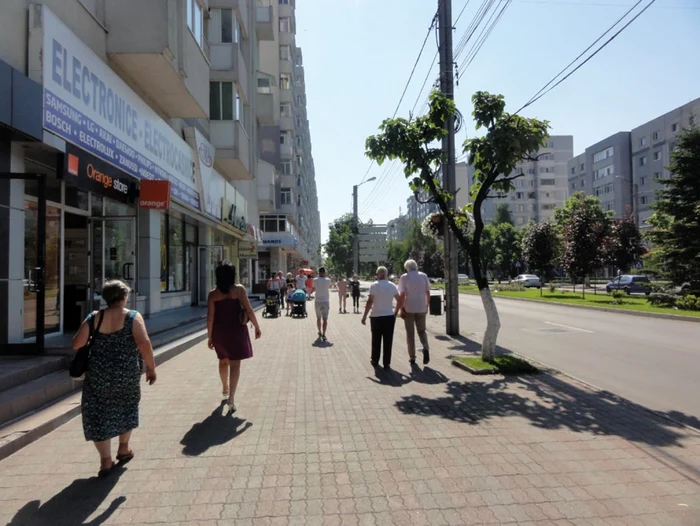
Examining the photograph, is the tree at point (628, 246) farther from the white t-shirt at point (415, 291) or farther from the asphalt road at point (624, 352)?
the white t-shirt at point (415, 291)

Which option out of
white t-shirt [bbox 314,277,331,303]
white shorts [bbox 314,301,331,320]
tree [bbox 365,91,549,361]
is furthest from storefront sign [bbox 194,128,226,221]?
tree [bbox 365,91,549,361]

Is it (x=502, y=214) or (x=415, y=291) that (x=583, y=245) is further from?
(x=502, y=214)

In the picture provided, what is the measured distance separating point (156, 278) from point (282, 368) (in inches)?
283

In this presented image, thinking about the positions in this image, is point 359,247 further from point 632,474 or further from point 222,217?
point 632,474

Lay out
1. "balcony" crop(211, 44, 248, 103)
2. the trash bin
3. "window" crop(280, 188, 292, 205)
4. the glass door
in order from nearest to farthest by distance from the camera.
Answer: the glass door
the trash bin
"balcony" crop(211, 44, 248, 103)
"window" crop(280, 188, 292, 205)

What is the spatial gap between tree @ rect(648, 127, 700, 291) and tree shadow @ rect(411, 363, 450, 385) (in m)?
19.3

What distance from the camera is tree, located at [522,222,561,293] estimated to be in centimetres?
3647

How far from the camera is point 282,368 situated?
29.7ft

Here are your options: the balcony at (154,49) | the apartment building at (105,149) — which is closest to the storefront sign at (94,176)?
the apartment building at (105,149)

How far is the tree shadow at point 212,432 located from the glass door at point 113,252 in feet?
19.5

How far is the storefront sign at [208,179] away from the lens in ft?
57.9

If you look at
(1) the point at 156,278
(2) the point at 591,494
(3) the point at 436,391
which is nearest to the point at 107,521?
(2) the point at 591,494

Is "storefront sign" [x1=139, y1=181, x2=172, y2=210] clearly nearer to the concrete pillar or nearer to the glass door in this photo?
the glass door

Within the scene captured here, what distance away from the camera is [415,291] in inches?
359
